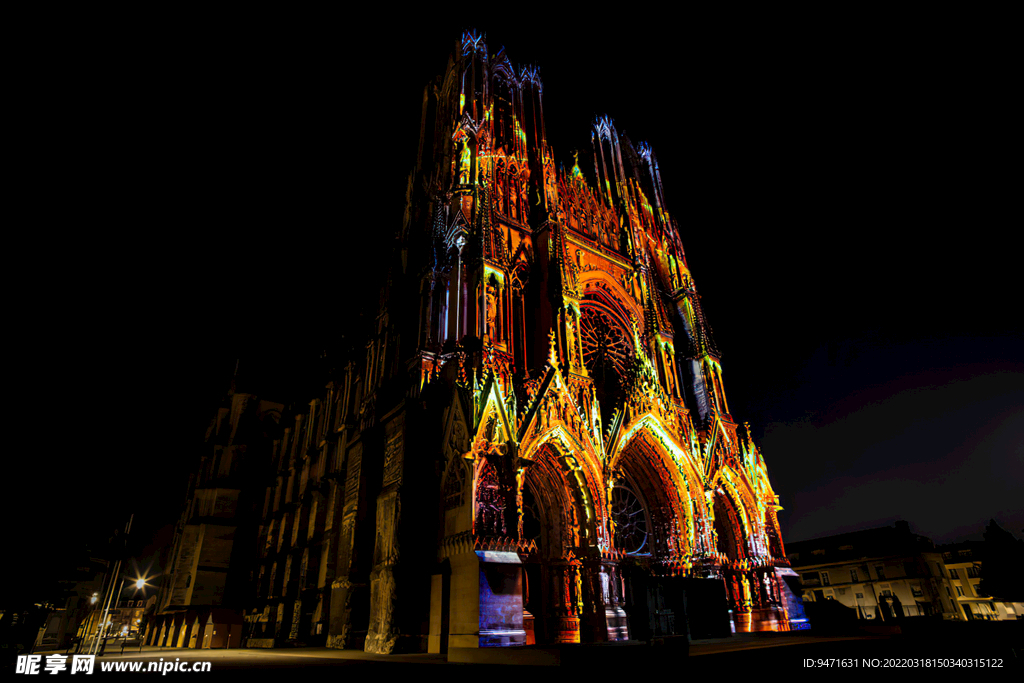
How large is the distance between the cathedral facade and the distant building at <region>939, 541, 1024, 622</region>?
39075 millimetres

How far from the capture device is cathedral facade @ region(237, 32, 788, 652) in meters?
15.6

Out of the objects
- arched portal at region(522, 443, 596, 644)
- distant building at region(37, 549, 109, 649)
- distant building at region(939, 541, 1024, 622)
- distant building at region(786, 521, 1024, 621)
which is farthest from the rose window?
distant building at region(939, 541, 1024, 622)

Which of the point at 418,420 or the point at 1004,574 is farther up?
the point at 418,420

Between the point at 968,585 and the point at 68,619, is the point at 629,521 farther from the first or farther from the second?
the point at 968,585

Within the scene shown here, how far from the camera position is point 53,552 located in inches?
674

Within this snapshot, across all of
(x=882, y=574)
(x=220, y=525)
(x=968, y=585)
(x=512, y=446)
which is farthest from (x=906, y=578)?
(x=220, y=525)

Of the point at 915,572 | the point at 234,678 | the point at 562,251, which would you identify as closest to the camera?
the point at 234,678

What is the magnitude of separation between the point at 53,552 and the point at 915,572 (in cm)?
6103

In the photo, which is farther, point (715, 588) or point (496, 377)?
point (715, 588)

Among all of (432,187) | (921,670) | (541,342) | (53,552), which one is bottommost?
(921,670)

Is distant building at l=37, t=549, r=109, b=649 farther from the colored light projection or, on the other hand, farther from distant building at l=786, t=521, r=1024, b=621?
distant building at l=786, t=521, r=1024, b=621

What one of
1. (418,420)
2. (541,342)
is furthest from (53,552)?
(541,342)

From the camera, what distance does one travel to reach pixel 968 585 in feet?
157

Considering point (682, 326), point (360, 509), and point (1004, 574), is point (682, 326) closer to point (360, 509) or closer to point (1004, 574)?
point (360, 509)
